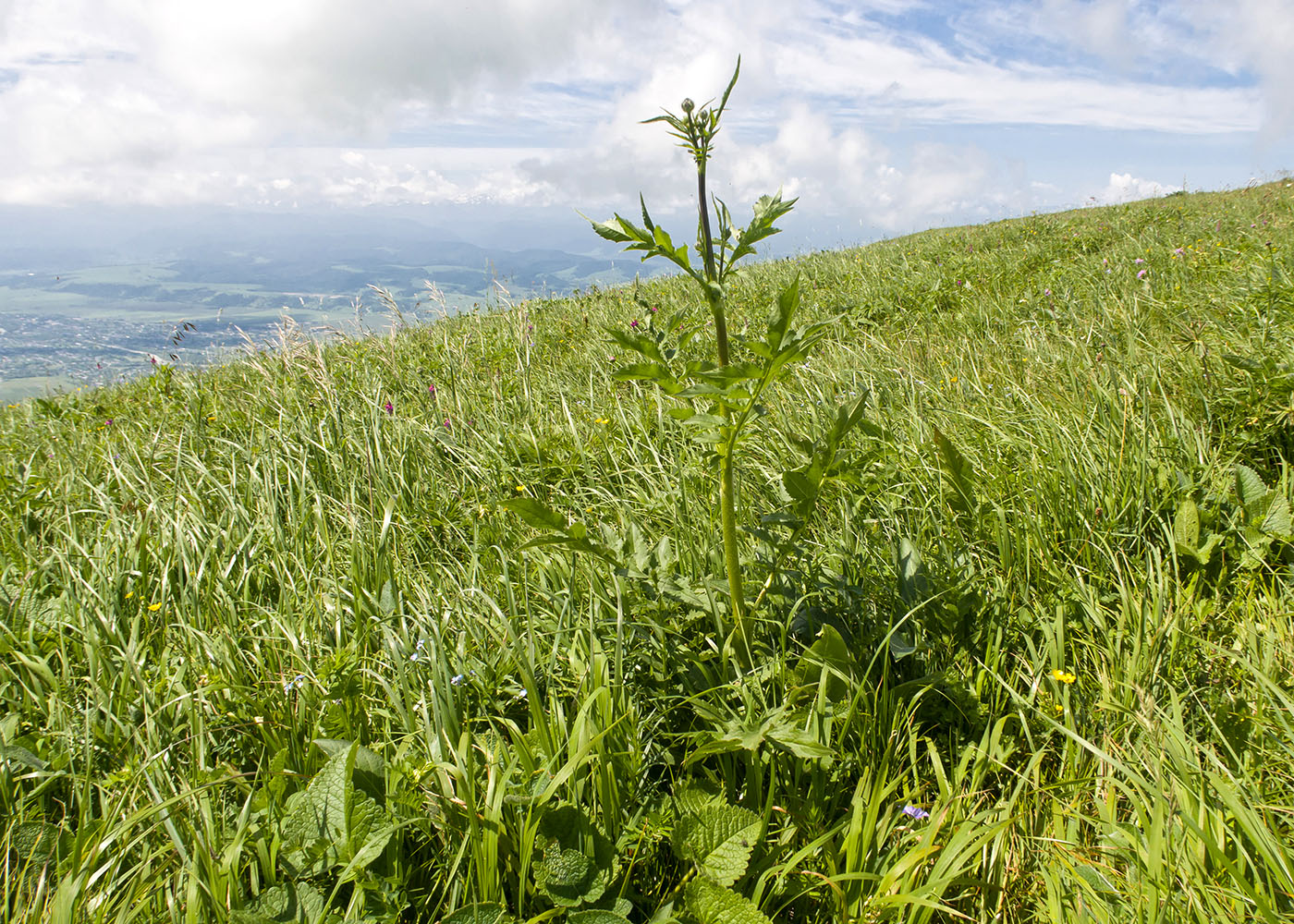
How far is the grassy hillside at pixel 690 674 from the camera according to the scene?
1.21 metres

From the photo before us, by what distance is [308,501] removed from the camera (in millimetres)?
2877

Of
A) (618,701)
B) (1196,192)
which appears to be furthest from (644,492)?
(1196,192)

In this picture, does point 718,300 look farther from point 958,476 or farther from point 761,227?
point 958,476

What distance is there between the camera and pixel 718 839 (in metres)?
1.24

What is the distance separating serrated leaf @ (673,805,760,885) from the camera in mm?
1198

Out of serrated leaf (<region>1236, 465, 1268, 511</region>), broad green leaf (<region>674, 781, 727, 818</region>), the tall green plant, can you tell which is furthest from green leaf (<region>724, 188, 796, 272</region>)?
serrated leaf (<region>1236, 465, 1268, 511</region>)

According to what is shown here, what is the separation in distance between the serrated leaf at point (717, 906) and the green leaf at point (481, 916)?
32 cm

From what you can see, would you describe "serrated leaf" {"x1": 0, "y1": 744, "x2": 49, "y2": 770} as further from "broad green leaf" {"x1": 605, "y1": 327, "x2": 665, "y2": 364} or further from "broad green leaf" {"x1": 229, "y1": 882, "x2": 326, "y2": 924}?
"broad green leaf" {"x1": 605, "y1": 327, "x2": 665, "y2": 364}

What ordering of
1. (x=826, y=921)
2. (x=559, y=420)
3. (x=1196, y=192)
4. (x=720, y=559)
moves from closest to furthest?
1. (x=826, y=921)
2. (x=720, y=559)
3. (x=559, y=420)
4. (x=1196, y=192)

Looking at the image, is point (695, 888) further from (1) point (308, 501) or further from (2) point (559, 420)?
(2) point (559, 420)

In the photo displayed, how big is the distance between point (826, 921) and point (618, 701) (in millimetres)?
594

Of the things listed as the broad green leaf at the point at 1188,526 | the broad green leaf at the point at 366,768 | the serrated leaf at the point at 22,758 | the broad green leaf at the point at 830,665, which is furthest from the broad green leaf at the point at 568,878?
the broad green leaf at the point at 1188,526

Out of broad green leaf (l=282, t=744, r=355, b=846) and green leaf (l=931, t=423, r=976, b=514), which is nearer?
broad green leaf (l=282, t=744, r=355, b=846)

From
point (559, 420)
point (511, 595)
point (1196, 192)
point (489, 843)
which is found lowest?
point (489, 843)
